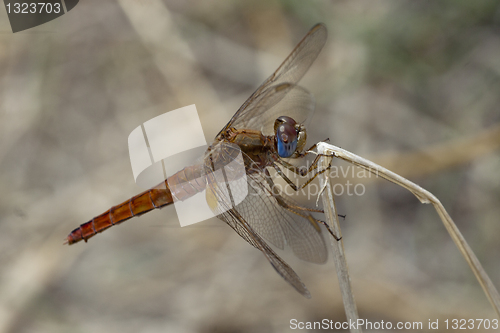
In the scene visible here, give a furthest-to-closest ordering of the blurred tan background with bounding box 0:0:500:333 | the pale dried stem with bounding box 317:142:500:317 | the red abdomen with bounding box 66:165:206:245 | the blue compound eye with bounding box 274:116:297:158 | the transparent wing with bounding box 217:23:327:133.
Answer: the blurred tan background with bounding box 0:0:500:333 < the red abdomen with bounding box 66:165:206:245 < the transparent wing with bounding box 217:23:327:133 < the blue compound eye with bounding box 274:116:297:158 < the pale dried stem with bounding box 317:142:500:317

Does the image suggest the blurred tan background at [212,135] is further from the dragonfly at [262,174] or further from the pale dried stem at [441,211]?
the pale dried stem at [441,211]

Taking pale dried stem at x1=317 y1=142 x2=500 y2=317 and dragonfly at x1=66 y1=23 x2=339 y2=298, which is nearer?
pale dried stem at x1=317 y1=142 x2=500 y2=317

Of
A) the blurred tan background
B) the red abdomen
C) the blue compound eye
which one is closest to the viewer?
the blue compound eye

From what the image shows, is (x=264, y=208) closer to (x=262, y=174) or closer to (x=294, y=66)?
(x=262, y=174)

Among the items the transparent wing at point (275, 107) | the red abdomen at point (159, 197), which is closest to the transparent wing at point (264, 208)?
the red abdomen at point (159, 197)

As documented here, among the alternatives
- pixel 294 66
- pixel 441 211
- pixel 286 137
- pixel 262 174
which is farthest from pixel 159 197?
pixel 441 211

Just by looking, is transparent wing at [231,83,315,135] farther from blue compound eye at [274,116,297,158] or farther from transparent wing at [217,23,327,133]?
blue compound eye at [274,116,297,158]

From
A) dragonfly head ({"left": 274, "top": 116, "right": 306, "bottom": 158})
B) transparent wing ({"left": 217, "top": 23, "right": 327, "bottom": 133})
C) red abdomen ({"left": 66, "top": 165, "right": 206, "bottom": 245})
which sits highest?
transparent wing ({"left": 217, "top": 23, "right": 327, "bottom": 133})

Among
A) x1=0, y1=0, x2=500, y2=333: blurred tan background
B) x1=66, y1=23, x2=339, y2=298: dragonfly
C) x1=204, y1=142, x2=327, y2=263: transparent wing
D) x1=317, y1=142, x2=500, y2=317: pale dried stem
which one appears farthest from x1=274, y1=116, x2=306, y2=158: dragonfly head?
x1=0, y1=0, x2=500, y2=333: blurred tan background
